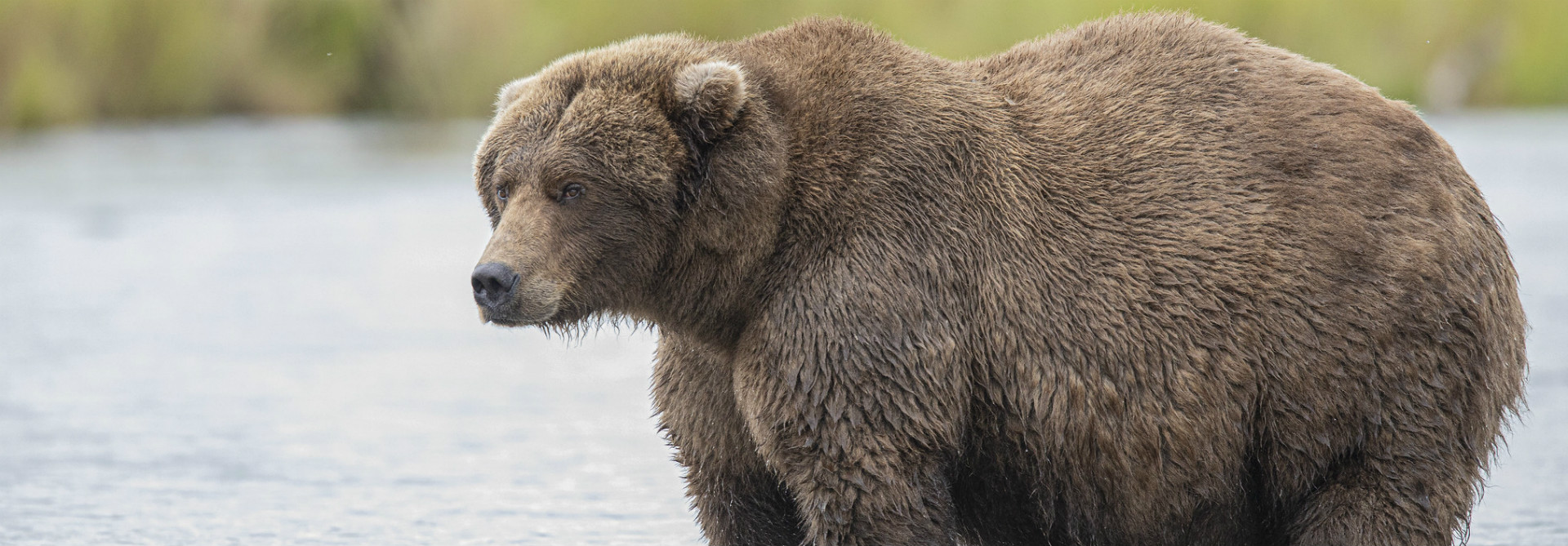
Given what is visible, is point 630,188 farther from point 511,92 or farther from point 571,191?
point 511,92

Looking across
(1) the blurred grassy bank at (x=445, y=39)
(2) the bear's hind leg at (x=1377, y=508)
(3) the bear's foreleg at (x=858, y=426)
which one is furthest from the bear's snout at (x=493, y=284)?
(1) the blurred grassy bank at (x=445, y=39)

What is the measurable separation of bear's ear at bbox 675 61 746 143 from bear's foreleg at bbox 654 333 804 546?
78cm

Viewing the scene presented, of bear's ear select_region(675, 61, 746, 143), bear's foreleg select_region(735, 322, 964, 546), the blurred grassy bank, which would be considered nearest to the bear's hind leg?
bear's foreleg select_region(735, 322, 964, 546)

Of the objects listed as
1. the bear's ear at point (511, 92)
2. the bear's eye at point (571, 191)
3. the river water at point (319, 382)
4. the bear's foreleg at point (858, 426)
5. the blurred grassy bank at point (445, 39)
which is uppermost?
the bear's ear at point (511, 92)

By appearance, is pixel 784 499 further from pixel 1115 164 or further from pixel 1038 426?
pixel 1115 164

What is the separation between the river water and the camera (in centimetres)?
764

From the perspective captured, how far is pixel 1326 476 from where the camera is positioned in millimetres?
5488

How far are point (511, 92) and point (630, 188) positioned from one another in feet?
2.18

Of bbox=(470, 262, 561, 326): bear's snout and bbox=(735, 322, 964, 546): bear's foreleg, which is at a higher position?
bbox=(470, 262, 561, 326): bear's snout

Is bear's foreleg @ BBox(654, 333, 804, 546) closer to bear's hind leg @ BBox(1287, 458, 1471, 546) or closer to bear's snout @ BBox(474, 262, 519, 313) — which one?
bear's snout @ BBox(474, 262, 519, 313)

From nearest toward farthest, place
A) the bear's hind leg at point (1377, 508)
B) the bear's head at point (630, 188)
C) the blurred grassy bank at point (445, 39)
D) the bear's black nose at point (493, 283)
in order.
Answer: the bear's black nose at point (493, 283) < the bear's head at point (630, 188) < the bear's hind leg at point (1377, 508) < the blurred grassy bank at point (445, 39)

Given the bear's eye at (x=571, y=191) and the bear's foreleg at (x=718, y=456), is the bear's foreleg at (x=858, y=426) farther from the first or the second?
the bear's eye at (x=571, y=191)

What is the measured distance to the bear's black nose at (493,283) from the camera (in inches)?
198

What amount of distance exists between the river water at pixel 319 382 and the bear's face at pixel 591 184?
473 mm
